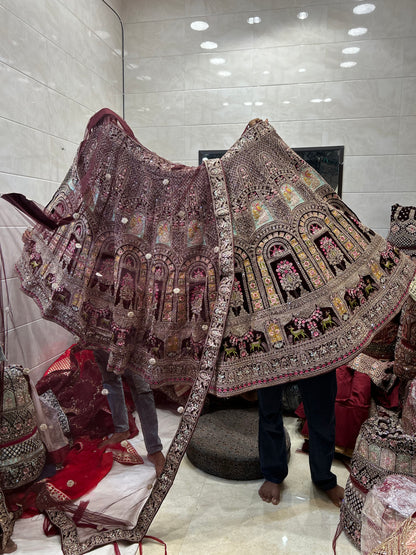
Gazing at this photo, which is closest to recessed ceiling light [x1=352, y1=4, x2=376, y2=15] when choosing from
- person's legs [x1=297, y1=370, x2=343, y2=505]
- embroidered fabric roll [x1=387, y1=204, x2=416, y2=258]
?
embroidered fabric roll [x1=387, y1=204, x2=416, y2=258]

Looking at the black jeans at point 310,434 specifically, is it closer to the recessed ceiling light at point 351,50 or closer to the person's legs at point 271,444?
the person's legs at point 271,444

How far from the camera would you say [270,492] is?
1600 millimetres

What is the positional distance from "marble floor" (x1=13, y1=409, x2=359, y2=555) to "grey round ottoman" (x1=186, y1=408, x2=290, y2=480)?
0.12 feet

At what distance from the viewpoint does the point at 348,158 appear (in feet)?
7.26

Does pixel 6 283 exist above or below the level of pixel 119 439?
above

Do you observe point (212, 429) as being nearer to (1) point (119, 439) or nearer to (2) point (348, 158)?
(1) point (119, 439)

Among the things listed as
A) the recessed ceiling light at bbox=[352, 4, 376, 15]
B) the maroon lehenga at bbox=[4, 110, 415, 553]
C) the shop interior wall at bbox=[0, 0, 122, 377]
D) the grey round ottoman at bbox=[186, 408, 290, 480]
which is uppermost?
the recessed ceiling light at bbox=[352, 4, 376, 15]

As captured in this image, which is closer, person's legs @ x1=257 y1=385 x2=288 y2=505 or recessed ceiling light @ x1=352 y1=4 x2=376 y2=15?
person's legs @ x1=257 y1=385 x2=288 y2=505

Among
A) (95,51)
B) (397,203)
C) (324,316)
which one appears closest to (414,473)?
(324,316)

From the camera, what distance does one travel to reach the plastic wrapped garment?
3.81 feet

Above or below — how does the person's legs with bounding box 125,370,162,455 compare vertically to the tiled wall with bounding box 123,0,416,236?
below

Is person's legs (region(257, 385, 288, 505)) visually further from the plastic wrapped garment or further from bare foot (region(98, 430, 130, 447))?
bare foot (region(98, 430, 130, 447))

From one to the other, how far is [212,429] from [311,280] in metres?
0.97

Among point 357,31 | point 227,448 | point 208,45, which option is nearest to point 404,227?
point 357,31
